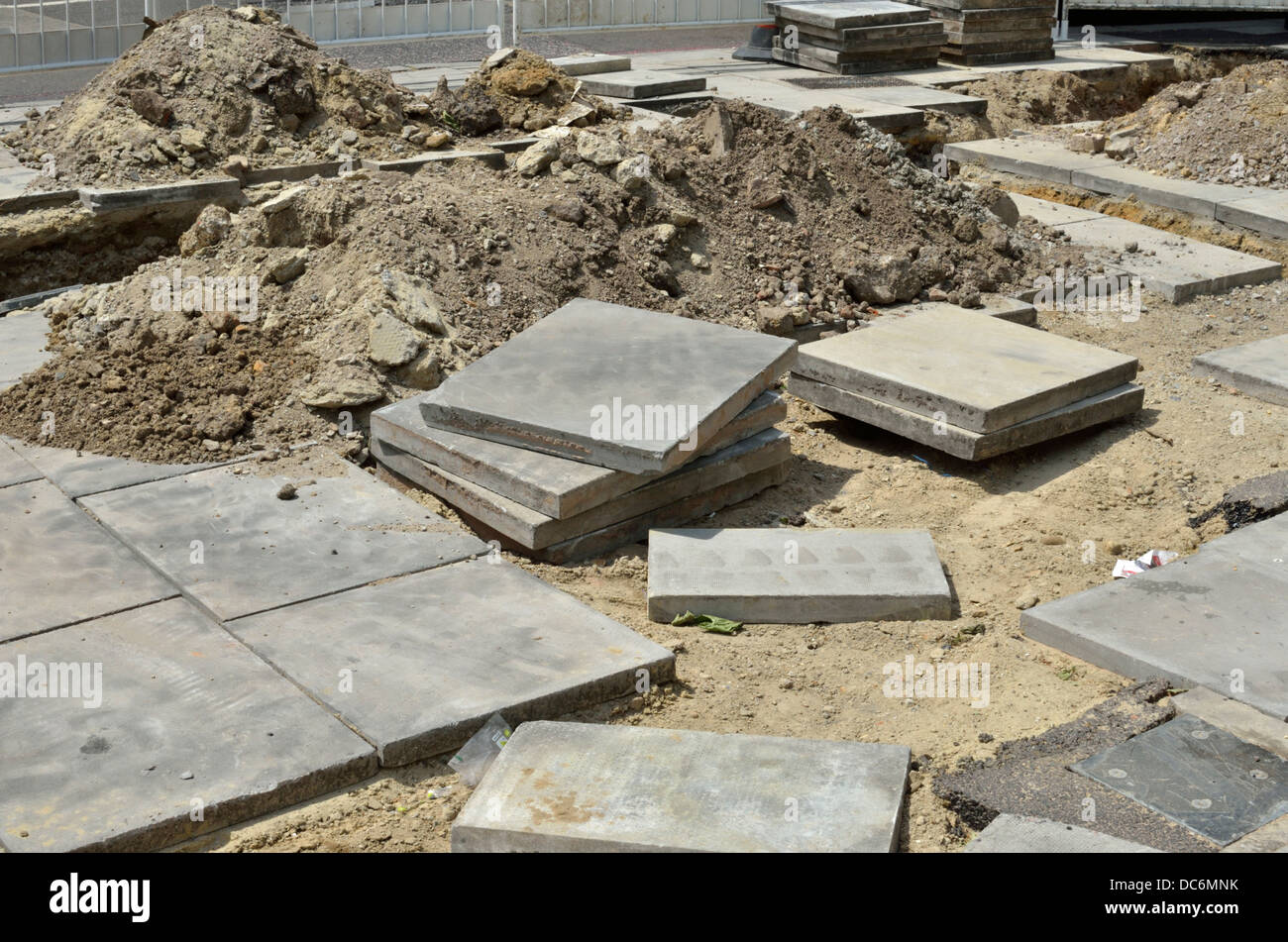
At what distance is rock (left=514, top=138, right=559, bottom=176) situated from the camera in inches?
310

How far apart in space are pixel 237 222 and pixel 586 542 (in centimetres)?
327

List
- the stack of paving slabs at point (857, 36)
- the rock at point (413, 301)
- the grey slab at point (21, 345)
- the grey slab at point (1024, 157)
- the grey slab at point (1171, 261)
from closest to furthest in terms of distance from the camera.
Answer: the rock at point (413, 301)
the grey slab at point (21, 345)
the grey slab at point (1171, 261)
the grey slab at point (1024, 157)
the stack of paving slabs at point (857, 36)

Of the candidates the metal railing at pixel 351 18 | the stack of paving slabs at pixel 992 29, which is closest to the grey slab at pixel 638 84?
the metal railing at pixel 351 18

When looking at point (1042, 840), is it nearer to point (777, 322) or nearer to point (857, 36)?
point (777, 322)

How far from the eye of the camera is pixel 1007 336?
22.0 feet

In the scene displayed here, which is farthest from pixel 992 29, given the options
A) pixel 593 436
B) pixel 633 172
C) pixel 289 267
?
pixel 593 436

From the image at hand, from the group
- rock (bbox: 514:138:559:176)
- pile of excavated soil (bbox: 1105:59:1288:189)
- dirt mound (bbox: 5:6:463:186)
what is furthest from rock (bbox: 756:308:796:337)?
pile of excavated soil (bbox: 1105:59:1288:189)

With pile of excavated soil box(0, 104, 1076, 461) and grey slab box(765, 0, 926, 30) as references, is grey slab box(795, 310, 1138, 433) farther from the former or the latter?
grey slab box(765, 0, 926, 30)

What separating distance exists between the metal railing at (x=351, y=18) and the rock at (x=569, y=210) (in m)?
7.29

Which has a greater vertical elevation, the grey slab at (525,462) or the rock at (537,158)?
the rock at (537,158)

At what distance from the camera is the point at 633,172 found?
301 inches

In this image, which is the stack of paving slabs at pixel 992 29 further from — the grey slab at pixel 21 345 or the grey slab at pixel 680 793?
the grey slab at pixel 680 793

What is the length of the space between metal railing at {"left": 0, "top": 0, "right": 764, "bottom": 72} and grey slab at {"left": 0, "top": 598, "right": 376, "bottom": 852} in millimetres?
10653

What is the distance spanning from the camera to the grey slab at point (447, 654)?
12.9 feet
